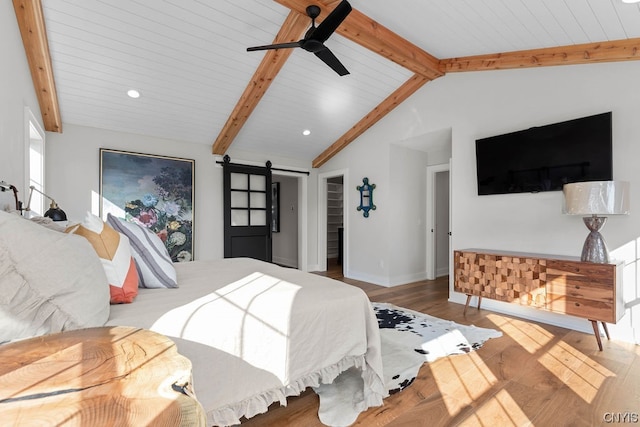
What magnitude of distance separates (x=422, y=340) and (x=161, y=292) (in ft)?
7.04

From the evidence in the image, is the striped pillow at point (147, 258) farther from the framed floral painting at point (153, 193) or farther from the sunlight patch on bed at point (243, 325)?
the framed floral painting at point (153, 193)

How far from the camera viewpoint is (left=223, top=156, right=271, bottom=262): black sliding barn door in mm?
5074

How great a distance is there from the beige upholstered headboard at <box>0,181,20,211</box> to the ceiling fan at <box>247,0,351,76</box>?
206 centimetres

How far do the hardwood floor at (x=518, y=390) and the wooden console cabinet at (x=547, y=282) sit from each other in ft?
0.96

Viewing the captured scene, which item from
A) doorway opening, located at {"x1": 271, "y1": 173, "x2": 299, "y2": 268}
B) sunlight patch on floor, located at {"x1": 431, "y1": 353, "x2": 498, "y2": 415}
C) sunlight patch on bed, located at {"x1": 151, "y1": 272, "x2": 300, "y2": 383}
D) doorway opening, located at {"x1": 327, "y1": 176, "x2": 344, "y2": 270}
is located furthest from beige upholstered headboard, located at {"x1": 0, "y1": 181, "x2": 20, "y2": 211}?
doorway opening, located at {"x1": 327, "y1": 176, "x2": 344, "y2": 270}

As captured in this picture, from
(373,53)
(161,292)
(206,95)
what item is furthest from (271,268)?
(373,53)

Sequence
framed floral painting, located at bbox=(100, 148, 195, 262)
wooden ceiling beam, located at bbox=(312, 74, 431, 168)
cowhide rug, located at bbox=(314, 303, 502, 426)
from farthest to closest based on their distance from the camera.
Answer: wooden ceiling beam, located at bbox=(312, 74, 431, 168), framed floral painting, located at bbox=(100, 148, 195, 262), cowhide rug, located at bbox=(314, 303, 502, 426)

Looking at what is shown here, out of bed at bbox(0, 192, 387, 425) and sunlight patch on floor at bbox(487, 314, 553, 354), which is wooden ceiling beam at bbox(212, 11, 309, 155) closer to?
bed at bbox(0, 192, 387, 425)

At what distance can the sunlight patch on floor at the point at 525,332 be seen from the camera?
2670mm

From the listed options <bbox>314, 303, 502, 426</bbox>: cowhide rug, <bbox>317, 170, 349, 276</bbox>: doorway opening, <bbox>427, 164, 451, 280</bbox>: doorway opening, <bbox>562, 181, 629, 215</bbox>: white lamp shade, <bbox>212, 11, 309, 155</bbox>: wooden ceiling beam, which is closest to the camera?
<bbox>314, 303, 502, 426</bbox>: cowhide rug

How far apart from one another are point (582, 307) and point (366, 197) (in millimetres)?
3192

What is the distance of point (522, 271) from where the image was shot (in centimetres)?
303

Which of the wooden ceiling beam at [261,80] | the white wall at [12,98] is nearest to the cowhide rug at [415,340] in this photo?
the white wall at [12,98]

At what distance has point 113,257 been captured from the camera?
1504 millimetres
